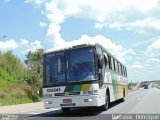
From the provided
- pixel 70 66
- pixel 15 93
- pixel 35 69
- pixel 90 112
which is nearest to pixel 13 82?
pixel 15 93

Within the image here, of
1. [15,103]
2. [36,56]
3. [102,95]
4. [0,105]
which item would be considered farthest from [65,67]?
[36,56]

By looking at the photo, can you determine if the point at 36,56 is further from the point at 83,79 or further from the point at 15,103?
the point at 83,79

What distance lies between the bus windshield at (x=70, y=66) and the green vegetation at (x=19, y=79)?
1492cm

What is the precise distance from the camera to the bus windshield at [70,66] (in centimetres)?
1898

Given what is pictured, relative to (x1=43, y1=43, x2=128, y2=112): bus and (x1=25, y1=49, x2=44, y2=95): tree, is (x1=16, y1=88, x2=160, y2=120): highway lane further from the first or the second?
(x1=25, y1=49, x2=44, y2=95): tree

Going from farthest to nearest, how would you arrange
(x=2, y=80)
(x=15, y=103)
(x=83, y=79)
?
(x=2, y=80) → (x=15, y=103) → (x=83, y=79)

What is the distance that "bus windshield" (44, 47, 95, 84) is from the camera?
62.3 feet

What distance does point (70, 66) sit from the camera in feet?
63.2

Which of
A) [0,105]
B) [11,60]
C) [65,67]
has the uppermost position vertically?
[11,60]

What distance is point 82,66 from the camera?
1908 cm

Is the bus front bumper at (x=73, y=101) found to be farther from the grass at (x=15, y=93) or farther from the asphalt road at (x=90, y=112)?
the grass at (x=15, y=93)

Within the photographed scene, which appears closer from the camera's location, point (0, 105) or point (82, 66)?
point (82, 66)

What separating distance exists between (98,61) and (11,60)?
28619 mm

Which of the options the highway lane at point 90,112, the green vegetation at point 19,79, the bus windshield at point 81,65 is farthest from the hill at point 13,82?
the bus windshield at point 81,65
